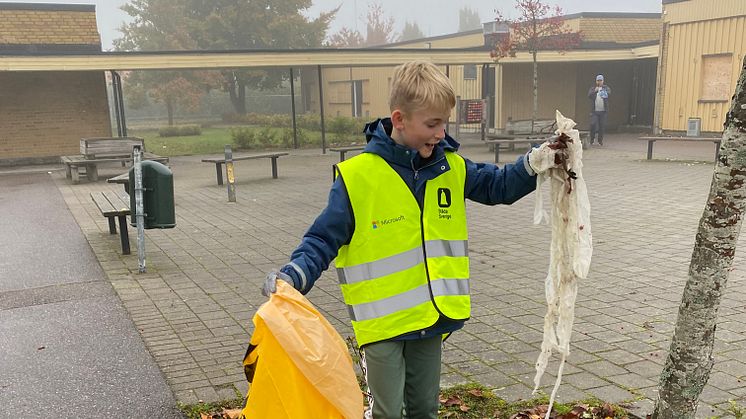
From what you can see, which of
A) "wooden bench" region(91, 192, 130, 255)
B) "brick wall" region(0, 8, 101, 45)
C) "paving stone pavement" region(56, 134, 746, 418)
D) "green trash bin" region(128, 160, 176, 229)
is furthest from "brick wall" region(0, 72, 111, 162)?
"green trash bin" region(128, 160, 176, 229)

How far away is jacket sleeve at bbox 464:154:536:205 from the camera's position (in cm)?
264

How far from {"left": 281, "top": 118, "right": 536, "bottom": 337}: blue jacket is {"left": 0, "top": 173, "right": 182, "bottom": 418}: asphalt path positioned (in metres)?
1.77

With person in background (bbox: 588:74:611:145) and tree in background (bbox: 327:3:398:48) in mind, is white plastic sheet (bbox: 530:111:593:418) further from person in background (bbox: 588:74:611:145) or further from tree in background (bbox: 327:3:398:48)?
tree in background (bbox: 327:3:398:48)

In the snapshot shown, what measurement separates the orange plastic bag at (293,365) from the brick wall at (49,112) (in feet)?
65.5

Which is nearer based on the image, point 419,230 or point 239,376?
point 419,230

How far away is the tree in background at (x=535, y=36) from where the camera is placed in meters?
20.2

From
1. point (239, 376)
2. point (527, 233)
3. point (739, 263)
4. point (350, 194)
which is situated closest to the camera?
point (350, 194)

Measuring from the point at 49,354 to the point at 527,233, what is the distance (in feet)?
18.7

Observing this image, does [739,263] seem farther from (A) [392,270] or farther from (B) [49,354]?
(B) [49,354]

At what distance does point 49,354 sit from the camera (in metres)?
4.61

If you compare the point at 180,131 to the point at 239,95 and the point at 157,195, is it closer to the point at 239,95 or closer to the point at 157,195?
the point at 239,95

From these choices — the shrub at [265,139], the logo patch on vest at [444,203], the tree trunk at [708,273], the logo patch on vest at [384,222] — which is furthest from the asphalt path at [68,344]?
the shrub at [265,139]

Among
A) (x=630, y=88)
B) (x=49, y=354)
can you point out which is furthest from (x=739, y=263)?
(x=630, y=88)

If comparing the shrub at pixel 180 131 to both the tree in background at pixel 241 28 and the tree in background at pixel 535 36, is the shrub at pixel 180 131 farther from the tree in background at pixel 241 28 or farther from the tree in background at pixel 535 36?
the tree in background at pixel 535 36
